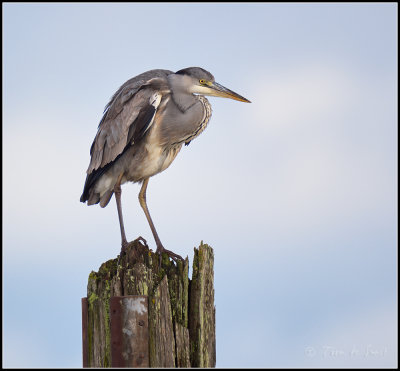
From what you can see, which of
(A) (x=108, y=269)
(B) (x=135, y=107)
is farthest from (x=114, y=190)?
(A) (x=108, y=269)

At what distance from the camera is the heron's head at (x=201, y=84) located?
656 centimetres

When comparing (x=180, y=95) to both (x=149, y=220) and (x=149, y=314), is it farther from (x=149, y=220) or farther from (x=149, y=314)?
(x=149, y=314)

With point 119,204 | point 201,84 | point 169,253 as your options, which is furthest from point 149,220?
point 201,84

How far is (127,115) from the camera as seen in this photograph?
20.9 ft

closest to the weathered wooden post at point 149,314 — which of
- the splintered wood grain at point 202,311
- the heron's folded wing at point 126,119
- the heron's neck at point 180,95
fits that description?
the splintered wood grain at point 202,311

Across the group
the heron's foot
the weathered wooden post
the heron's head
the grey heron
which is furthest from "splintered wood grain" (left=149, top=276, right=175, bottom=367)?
the heron's head

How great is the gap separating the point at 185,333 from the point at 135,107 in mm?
2760

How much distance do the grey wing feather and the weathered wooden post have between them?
5.93 ft

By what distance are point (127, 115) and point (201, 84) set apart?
0.95 meters

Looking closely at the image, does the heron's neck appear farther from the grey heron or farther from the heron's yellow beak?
the heron's yellow beak

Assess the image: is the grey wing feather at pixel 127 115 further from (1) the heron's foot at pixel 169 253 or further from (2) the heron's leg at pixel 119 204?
(1) the heron's foot at pixel 169 253

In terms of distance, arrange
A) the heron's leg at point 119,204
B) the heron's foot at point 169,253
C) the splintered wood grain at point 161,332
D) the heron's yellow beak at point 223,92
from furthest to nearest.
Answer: the heron's yellow beak at point 223,92 → the heron's leg at point 119,204 → the heron's foot at point 169,253 → the splintered wood grain at point 161,332

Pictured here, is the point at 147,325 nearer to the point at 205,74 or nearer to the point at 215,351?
the point at 215,351

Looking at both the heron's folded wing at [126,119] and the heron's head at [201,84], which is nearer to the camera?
the heron's folded wing at [126,119]
